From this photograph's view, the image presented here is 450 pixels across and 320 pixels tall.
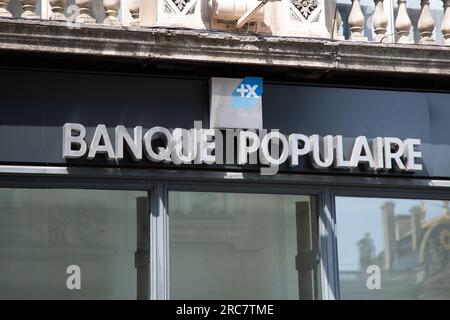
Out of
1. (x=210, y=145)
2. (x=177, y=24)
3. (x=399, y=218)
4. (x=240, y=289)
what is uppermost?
(x=177, y=24)

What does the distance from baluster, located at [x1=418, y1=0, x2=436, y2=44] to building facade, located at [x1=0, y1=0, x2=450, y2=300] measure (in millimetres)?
41

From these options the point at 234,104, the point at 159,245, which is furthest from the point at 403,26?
the point at 159,245

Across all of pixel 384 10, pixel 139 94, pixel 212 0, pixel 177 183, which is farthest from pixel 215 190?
pixel 384 10

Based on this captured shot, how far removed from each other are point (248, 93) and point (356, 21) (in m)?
1.30

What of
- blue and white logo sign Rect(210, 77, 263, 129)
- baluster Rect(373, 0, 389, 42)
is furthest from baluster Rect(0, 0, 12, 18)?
baluster Rect(373, 0, 389, 42)

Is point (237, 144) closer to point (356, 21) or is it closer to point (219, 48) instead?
point (219, 48)

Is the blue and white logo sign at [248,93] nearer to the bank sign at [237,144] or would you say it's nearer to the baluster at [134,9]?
the bank sign at [237,144]

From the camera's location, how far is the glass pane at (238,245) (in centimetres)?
1017

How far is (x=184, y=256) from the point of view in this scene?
10164mm

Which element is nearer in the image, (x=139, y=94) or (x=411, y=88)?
(x=139, y=94)

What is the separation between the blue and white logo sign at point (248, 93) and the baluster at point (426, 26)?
168 cm

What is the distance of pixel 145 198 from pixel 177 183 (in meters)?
0.32

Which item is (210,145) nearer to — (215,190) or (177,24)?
(215,190)

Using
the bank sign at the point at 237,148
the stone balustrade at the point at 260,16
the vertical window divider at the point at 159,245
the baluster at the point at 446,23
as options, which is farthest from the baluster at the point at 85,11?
the baluster at the point at 446,23
